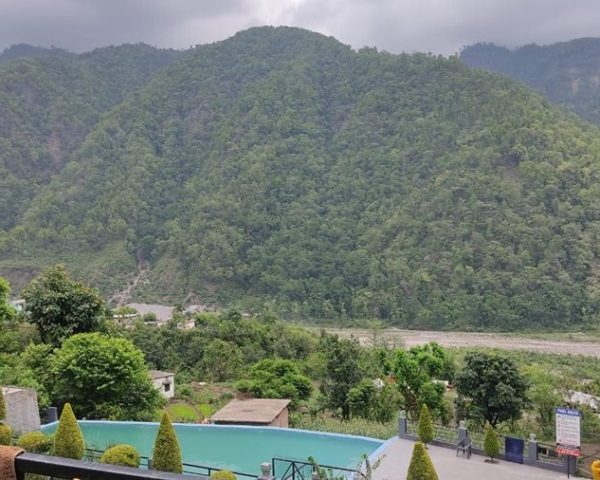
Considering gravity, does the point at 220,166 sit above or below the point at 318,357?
above

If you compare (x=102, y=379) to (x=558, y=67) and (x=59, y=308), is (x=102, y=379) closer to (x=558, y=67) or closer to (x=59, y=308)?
(x=59, y=308)

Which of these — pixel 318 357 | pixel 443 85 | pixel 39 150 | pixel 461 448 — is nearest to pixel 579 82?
pixel 443 85

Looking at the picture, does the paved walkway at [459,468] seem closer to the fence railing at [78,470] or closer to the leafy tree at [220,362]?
the fence railing at [78,470]

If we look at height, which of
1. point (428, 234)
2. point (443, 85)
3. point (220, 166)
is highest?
point (443, 85)

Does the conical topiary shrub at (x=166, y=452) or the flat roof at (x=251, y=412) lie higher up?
the conical topiary shrub at (x=166, y=452)

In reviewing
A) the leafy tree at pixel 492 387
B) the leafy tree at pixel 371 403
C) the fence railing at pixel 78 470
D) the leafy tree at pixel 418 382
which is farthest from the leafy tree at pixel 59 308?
the fence railing at pixel 78 470

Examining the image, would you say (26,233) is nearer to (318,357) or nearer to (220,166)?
(220,166)

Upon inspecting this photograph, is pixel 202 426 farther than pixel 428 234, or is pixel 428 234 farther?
pixel 428 234
